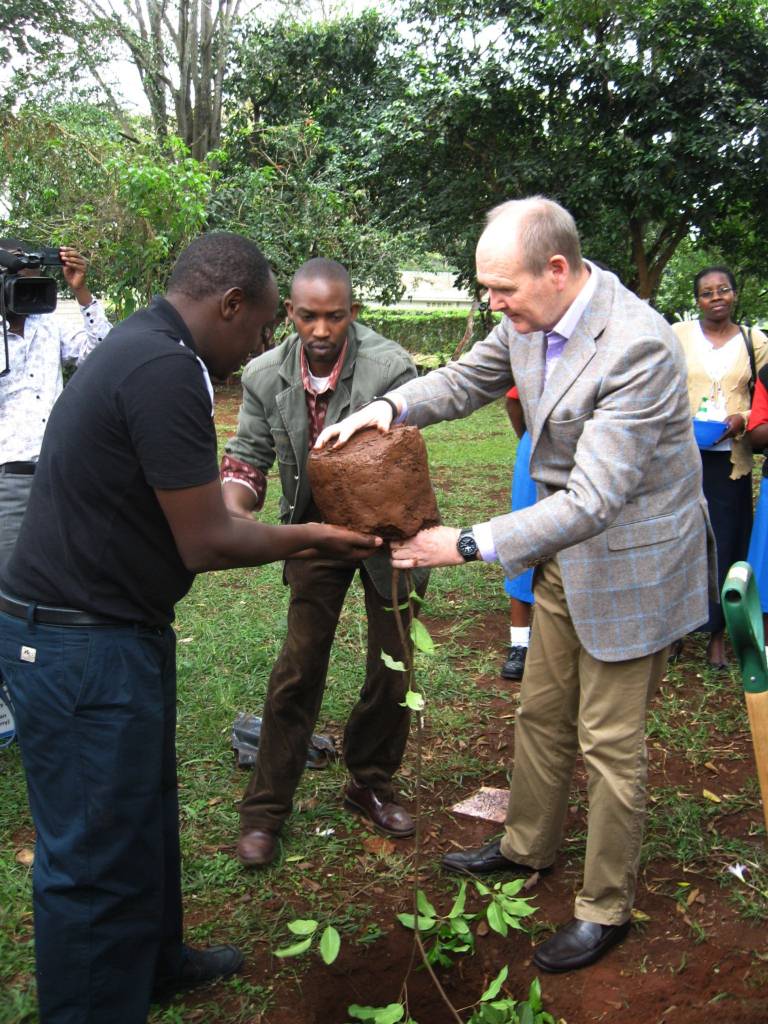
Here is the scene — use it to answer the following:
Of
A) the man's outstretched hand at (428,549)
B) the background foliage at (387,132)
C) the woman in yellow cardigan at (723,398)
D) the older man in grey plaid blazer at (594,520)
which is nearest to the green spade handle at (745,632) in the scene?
the older man in grey plaid blazer at (594,520)

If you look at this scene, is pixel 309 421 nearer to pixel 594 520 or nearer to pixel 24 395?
pixel 594 520

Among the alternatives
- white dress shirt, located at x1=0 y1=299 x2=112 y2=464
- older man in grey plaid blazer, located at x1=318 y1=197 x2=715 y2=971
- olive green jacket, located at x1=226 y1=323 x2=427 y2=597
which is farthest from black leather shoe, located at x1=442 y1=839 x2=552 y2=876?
white dress shirt, located at x1=0 y1=299 x2=112 y2=464

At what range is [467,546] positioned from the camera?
2.68 metres

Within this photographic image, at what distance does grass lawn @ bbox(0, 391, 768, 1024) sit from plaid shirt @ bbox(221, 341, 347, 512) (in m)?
1.33

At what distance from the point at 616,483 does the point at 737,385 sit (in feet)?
9.43

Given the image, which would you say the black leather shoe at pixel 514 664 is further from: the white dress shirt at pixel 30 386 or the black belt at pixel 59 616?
the black belt at pixel 59 616

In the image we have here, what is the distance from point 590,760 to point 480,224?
14.8 meters

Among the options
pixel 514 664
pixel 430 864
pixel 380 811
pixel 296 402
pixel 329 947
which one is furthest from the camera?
pixel 514 664

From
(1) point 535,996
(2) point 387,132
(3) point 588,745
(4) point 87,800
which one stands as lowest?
(1) point 535,996

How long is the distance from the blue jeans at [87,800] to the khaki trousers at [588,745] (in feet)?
4.40

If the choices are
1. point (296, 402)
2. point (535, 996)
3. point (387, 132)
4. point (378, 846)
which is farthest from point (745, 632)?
point (387, 132)

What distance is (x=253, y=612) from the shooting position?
232 inches

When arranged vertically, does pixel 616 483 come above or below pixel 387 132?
below

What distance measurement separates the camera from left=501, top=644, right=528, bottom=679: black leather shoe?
4.97 metres
